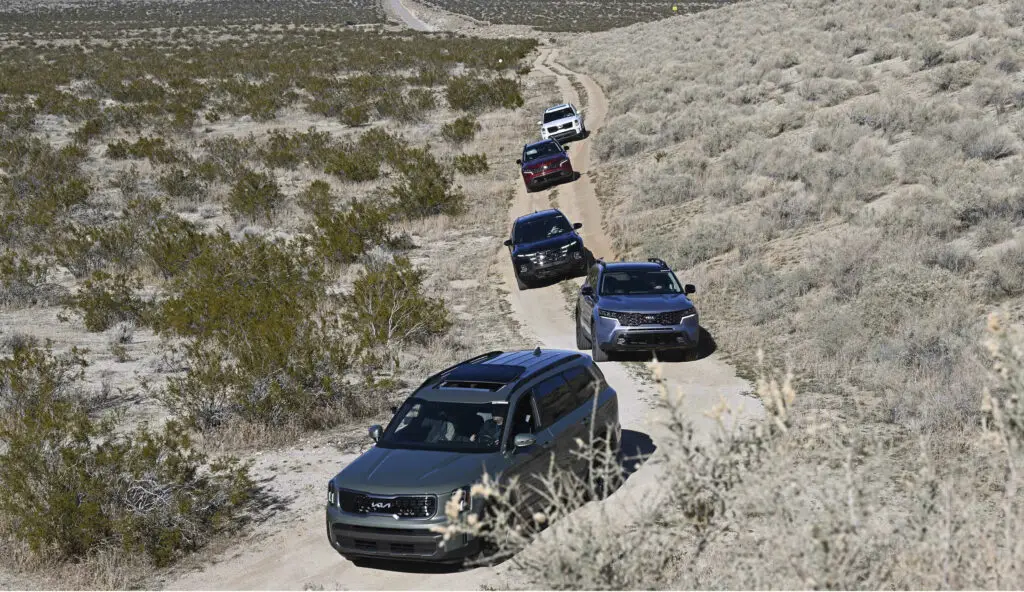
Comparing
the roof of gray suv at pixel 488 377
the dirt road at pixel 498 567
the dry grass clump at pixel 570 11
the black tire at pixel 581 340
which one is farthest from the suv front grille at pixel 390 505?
the dry grass clump at pixel 570 11

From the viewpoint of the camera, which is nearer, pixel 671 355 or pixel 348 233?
pixel 671 355

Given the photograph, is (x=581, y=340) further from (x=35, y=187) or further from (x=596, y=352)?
(x=35, y=187)

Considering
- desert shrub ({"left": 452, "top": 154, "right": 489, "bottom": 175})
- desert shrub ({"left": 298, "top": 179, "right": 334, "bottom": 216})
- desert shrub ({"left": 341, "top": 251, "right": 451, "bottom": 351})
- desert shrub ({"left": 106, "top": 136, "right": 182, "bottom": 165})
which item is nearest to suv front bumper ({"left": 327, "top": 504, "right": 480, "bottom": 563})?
desert shrub ({"left": 341, "top": 251, "right": 451, "bottom": 351})

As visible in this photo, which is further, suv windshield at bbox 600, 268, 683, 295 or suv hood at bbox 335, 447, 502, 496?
suv windshield at bbox 600, 268, 683, 295

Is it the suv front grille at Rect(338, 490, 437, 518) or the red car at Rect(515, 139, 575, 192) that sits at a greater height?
the suv front grille at Rect(338, 490, 437, 518)

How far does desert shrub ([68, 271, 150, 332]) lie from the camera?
17609 mm

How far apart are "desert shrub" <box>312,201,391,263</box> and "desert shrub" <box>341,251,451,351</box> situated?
5.84 m

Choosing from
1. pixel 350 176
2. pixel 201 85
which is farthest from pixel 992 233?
pixel 201 85

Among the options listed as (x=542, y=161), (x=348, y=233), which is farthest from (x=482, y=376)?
(x=542, y=161)

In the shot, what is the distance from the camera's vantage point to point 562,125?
37.1 meters

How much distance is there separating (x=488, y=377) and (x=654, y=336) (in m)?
5.89

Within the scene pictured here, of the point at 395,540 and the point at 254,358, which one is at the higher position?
the point at 395,540

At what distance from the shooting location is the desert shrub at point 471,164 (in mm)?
34000

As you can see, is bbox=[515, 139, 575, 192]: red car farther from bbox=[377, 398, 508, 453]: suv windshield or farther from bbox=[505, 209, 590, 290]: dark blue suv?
bbox=[377, 398, 508, 453]: suv windshield
